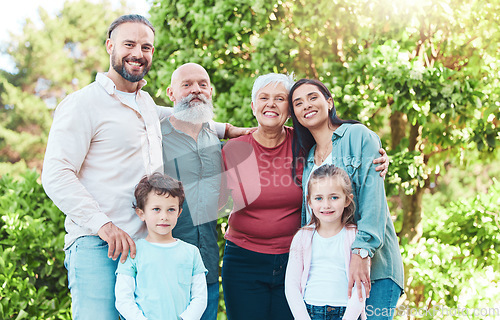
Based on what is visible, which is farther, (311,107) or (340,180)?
(311,107)

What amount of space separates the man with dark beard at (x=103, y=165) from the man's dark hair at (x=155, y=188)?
0.05 metres

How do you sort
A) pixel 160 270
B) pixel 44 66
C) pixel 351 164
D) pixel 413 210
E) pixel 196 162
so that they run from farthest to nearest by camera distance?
pixel 44 66 → pixel 413 210 → pixel 196 162 → pixel 351 164 → pixel 160 270

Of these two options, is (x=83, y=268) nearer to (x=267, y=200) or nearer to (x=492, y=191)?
(x=267, y=200)

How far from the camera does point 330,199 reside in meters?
2.35

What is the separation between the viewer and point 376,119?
4.66 m

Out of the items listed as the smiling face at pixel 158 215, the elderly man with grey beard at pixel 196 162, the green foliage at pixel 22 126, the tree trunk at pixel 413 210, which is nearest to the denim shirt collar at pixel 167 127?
the elderly man with grey beard at pixel 196 162

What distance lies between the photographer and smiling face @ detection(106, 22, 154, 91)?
2410 millimetres

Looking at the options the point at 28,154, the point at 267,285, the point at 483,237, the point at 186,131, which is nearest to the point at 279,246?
the point at 267,285

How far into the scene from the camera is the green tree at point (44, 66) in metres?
18.1

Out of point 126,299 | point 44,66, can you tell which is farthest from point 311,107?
point 44,66

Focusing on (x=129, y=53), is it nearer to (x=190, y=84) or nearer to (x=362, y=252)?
(x=190, y=84)

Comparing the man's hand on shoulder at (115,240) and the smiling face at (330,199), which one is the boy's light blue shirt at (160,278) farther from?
the smiling face at (330,199)

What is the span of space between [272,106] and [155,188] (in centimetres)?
86

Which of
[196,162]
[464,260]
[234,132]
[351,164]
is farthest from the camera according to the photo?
[464,260]
